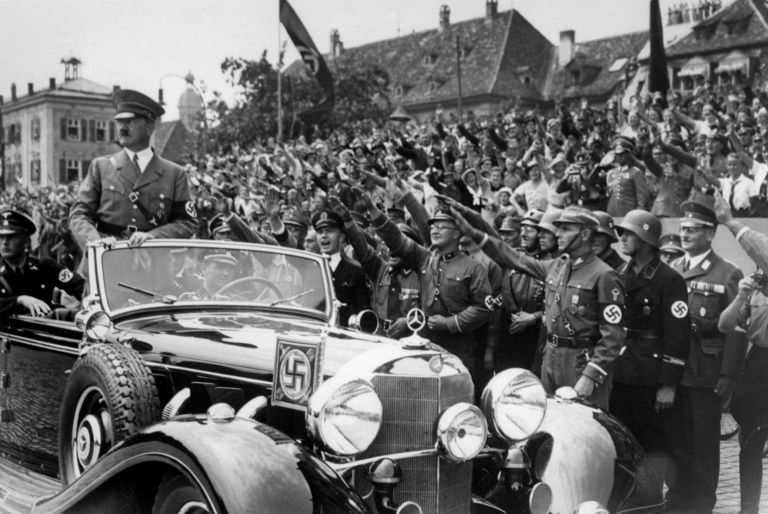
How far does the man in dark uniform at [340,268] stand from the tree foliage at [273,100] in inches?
789

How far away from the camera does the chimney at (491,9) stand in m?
45.1

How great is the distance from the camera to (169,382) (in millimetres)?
4309

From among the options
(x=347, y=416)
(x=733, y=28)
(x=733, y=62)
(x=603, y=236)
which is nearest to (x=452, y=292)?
(x=603, y=236)

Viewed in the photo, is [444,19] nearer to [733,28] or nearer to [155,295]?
[733,28]

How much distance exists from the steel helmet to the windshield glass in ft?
6.51

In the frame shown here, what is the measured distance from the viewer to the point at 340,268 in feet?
25.1

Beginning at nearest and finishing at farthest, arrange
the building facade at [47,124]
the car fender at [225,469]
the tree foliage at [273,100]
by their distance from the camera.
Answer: the car fender at [225,469]
the tree foliage at [273,100]
the building facade at [47,124]

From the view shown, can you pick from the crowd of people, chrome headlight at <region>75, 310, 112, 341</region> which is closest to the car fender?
chrome headlight at <region>75, 310, 112, 341</region>

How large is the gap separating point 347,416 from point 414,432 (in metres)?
0.39

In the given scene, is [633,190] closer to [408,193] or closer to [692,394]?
[408,193]

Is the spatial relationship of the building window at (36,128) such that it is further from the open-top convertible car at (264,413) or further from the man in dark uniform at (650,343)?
the man in dark uniform at (650,343)

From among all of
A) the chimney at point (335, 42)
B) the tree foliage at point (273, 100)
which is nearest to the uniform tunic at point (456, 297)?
the tree foliage at point (273, 100)

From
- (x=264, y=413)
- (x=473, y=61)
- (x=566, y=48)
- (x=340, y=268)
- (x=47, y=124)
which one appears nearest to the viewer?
(x=264, y=413)

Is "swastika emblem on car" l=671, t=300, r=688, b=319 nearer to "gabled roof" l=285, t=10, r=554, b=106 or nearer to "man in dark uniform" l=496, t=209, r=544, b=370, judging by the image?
"man in dark uniform" l=496, t=209, r=544, b=370
